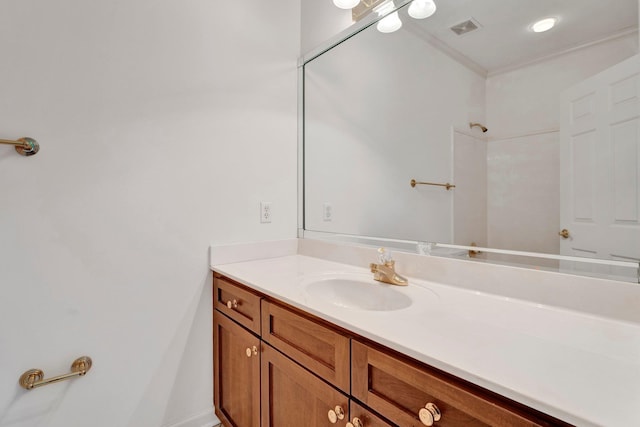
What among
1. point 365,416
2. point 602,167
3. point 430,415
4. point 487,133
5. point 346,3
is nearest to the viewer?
point 430,415

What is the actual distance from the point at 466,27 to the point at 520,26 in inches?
8.6

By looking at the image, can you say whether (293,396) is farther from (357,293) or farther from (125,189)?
(125,189)

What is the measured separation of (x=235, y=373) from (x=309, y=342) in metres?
0.59

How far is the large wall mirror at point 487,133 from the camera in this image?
2.62ft

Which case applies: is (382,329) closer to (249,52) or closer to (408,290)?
(408,290)

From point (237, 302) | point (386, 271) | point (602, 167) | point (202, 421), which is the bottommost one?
point (202, 421)

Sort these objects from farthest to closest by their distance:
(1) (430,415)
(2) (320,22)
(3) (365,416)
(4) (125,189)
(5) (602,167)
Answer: (2) (320,22) < (4) (125,189) < (5) (602,167) < (3) (365,416) < (1) (430,415)

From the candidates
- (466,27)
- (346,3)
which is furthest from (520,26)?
(346,3)

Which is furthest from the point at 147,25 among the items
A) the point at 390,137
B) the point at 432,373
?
the point at 432,373

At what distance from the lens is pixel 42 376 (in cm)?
102

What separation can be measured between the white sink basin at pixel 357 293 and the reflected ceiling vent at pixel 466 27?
1021 millimetres

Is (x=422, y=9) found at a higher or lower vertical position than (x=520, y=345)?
higher

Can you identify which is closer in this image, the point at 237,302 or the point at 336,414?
the point at 336,414

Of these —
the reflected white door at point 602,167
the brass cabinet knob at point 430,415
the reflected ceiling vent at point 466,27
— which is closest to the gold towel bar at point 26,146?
the brass cabinet knob at point 430,415
